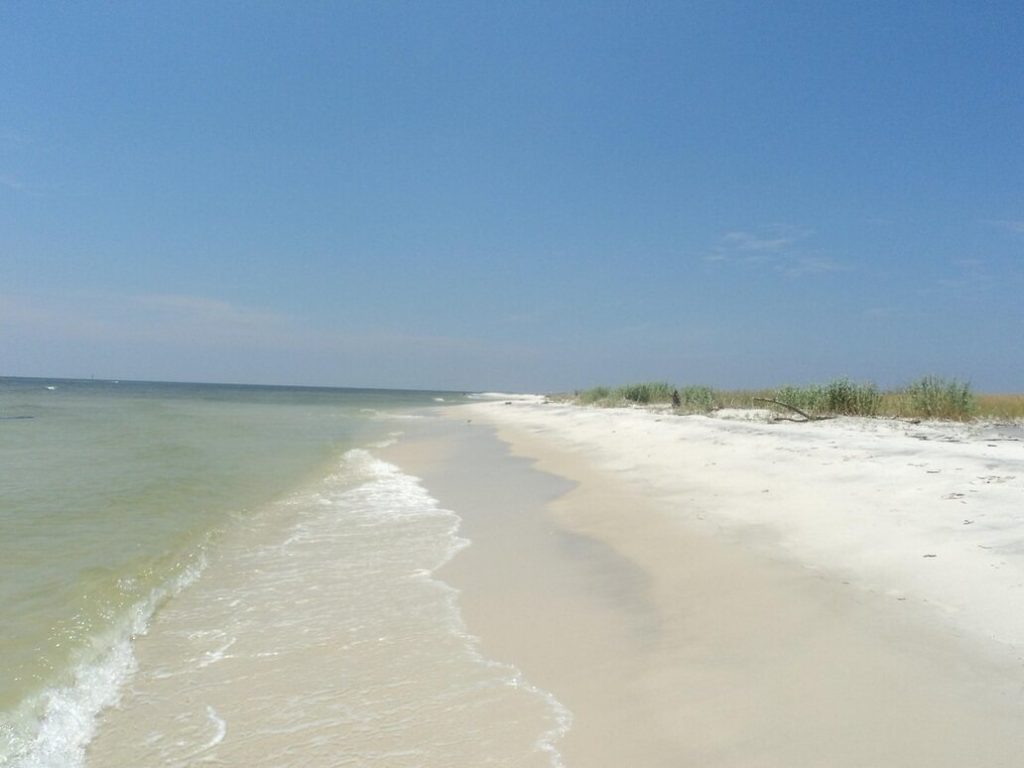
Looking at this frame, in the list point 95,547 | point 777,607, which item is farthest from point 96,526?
point 777,607

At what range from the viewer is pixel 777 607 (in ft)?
15.2

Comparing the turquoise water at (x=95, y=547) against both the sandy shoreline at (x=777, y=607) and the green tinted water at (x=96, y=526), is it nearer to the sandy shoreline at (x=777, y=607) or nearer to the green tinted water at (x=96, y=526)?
the green tinted water at (x=96, y=526)

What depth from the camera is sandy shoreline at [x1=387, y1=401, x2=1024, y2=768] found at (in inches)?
118

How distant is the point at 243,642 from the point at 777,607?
158 inches

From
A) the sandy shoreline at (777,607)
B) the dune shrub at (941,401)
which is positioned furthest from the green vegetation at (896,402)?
the sandy shoreline at (777,607)

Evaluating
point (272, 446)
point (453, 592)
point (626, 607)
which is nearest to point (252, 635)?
point (453, 592)

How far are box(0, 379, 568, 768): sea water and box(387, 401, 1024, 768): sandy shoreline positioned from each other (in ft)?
1.35

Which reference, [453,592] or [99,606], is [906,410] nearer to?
[453,592]

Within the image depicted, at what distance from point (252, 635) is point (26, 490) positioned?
849cm

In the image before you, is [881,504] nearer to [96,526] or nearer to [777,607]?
[777,607]

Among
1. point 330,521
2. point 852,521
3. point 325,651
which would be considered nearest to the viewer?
point 325,651

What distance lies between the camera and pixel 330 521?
887cm

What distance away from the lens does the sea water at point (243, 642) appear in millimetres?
3271

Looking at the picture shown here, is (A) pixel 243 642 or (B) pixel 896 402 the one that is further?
(B) pixel 896 402
